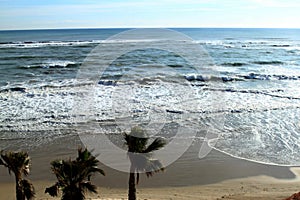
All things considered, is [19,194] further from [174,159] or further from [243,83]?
[243,83]

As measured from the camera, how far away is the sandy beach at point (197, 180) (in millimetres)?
15156

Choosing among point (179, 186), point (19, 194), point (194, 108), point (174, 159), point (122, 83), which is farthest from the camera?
point (122, 83)

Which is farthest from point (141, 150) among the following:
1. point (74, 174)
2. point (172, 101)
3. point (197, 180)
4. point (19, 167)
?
point (172, 101)

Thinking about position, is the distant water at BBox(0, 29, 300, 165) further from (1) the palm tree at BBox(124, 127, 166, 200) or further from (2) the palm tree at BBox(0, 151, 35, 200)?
(1) the palm tree at BBox(124, 127, 166, 200)

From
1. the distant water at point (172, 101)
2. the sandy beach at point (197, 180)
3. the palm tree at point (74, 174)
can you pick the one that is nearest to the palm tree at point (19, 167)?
the palm tree at point (74, 174)

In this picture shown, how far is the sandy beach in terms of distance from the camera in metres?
15.2

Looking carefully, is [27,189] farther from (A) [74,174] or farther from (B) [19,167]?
(A) [74,174]

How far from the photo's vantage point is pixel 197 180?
54.6 feet

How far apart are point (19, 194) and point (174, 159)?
852 cm

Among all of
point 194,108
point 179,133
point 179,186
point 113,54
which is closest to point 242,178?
point 179,186

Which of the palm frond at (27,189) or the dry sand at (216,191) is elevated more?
the palm frond at (27,189)

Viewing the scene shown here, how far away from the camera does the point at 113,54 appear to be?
71.1 metres

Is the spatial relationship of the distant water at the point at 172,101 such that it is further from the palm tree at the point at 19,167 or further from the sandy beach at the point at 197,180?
the palm tree at the point at 19,167

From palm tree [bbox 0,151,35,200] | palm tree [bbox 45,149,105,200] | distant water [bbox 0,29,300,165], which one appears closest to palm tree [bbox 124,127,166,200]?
palm tree [bbox 45,149,105,200]
